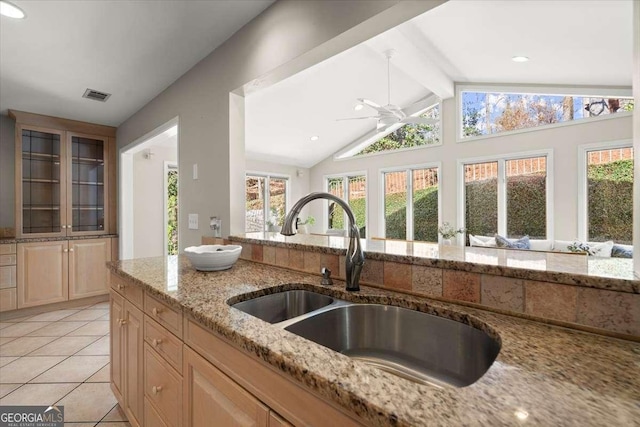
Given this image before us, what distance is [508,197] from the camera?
514 cm

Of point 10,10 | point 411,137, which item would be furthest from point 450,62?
point 10,10

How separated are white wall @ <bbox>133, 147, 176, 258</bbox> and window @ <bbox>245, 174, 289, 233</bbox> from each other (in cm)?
231

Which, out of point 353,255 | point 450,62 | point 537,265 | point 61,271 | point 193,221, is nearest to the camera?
point 537,265

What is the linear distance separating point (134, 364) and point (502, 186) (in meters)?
5.57

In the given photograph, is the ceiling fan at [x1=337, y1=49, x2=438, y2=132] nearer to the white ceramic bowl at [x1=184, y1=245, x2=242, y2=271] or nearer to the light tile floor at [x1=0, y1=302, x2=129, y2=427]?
the white ceramic bowl at [x1=184, y1=245, x2=242, y2=271]

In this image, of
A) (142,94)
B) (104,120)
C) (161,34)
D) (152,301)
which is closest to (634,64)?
(152,301)

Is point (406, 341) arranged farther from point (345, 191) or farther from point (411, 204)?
point (345, 191)

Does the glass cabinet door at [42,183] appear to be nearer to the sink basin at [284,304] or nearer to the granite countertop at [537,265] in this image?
the sink basin at [284,304]

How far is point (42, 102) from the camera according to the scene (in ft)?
10.1

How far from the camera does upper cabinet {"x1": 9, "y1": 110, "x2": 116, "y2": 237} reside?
3.42 meters

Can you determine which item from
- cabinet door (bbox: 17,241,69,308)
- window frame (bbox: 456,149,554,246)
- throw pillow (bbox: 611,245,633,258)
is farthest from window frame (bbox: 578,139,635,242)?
cabinet door (bbox: 17,241,69,308)

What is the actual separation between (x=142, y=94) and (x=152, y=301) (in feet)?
8.04

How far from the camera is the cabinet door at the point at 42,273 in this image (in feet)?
10.7

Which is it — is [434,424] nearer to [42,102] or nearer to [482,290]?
[482,290]
